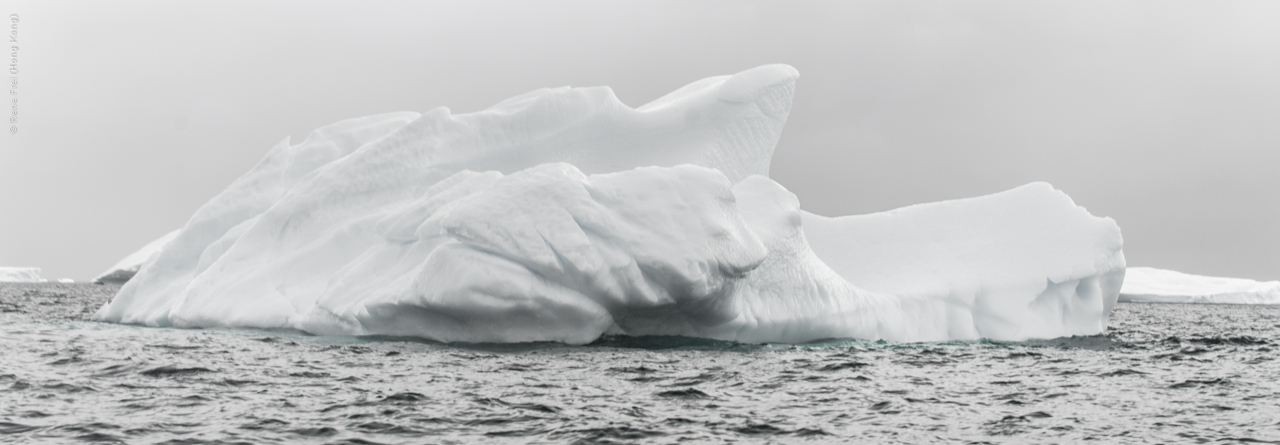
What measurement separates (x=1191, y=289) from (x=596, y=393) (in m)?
53.4

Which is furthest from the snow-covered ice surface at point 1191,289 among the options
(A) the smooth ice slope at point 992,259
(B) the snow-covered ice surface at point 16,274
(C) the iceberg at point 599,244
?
(B) the snow-covered ice surface at point 16,274

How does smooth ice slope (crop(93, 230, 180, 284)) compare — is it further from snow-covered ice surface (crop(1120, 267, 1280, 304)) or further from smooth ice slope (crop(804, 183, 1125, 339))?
snow-covered ice surface (crop(1120, 267, 1280, 304))

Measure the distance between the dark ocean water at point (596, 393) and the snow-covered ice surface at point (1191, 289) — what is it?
41.9 m

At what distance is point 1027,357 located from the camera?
1299 cm

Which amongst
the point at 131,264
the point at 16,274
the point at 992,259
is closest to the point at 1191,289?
the point at 992,259

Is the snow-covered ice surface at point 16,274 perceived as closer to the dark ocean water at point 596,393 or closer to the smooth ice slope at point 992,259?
the dark ocean water at point 596,393

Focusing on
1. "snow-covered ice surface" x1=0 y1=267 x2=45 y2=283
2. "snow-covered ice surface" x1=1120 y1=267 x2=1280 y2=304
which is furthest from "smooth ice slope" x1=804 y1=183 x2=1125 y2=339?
"snow-covered ice surface" x1=0 y1=267 x2=45 y2=283

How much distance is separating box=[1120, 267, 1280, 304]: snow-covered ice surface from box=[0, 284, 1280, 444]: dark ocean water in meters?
41.9

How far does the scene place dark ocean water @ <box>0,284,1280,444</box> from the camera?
707 centimetres

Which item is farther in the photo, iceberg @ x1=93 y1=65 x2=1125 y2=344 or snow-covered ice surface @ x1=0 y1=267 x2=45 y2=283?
snow-covered ice surface @ x1=0 y1=267 x2=45 y2=283

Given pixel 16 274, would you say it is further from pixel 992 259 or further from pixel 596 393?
pixel 596 393

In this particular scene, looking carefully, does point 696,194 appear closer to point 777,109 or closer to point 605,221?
point 605,221

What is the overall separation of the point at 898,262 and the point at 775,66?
432 centimetres

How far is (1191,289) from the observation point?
53094 mm
